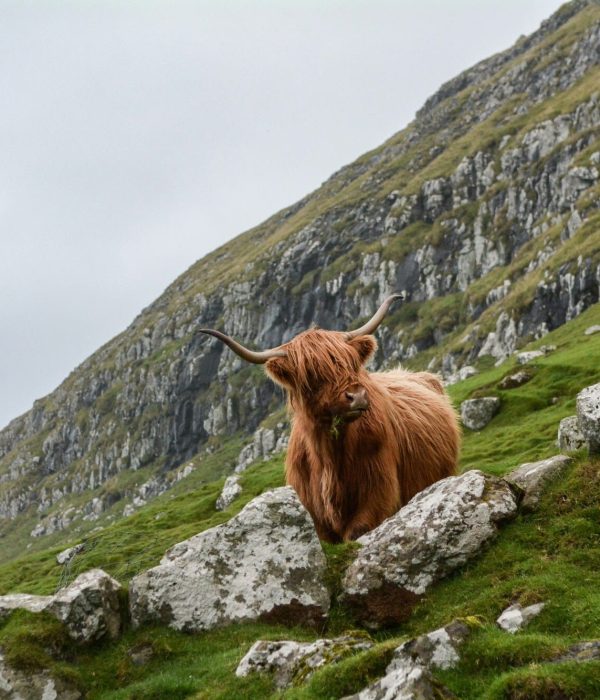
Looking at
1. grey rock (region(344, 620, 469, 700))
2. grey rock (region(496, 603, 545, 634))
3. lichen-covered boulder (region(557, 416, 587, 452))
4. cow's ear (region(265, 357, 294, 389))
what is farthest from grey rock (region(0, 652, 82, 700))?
lichen-covered boulder (region(557, 416, 587, 452))

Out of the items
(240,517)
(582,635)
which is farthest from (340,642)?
(240,517)

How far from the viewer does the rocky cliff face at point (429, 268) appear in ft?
340

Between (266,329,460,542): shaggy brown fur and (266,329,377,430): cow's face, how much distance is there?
0.04 ft

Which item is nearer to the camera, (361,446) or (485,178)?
(361,446)

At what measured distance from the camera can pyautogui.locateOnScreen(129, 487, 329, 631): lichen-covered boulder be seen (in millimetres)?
8102

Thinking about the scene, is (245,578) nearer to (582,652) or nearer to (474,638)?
(474,638)

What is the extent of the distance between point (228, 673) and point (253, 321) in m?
173

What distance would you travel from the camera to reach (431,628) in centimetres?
690

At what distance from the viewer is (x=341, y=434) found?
8.87m

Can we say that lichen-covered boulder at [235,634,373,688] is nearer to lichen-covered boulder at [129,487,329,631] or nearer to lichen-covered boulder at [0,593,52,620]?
lichen-covered boulder at [129,487,329,631]

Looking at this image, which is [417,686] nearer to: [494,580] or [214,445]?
[494,580]

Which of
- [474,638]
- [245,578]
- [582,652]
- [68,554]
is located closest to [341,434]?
[245,578]

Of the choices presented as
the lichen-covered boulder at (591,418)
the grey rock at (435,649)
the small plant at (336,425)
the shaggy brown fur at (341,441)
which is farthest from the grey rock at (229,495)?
the grey rock at (435,649)

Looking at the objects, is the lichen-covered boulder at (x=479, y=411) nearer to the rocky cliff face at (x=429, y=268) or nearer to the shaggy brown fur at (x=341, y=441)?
the shaggy brown fur at (x=341, y=441)
